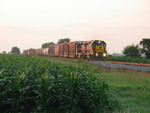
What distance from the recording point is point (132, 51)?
5816 centimetres

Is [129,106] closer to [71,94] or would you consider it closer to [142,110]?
[142,110]

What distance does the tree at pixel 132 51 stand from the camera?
57356 mm

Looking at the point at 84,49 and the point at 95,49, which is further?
the point at 84,49


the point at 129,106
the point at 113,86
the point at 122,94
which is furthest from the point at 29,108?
the point at 113,86

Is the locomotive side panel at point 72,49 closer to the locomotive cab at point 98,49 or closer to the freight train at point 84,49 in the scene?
the freight train at point 84,49

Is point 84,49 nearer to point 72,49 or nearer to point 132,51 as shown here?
point 72,49

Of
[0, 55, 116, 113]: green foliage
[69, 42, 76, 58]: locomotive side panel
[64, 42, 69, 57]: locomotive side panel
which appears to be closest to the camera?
[0, 55, 116, 113]: green foliage

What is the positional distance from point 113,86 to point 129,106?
436cm

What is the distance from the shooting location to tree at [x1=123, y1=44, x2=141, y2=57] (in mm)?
57356

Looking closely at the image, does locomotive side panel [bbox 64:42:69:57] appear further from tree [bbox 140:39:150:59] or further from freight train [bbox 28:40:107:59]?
tree [bbox 140:39:150:59]

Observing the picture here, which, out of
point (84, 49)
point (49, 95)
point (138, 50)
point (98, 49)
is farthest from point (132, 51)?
point (49, 95)

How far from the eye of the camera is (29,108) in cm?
878

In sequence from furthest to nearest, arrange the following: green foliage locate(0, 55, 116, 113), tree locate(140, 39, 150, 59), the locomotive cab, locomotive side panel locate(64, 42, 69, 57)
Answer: locomotive side panel locate(64, 42, 69, 57) < tree locate(140, 39, 150, 59) < the locomotive cab < green foliage locate(0, 55, 116, 113)

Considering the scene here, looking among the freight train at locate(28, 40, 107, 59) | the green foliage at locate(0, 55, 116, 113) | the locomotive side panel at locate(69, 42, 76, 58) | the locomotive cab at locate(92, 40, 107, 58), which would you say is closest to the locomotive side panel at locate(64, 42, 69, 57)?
the freight train at locate(28, 40, 107, 59)
